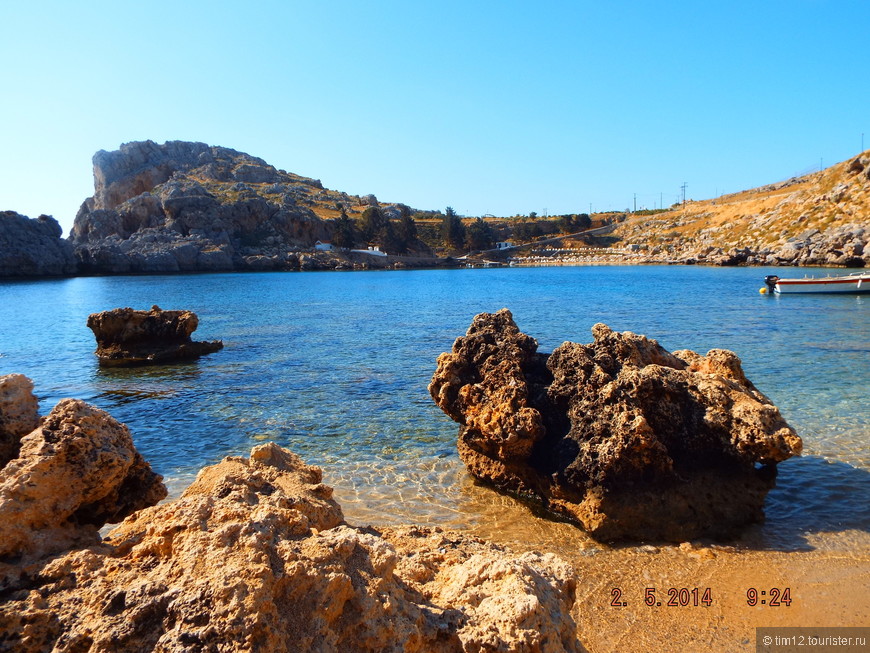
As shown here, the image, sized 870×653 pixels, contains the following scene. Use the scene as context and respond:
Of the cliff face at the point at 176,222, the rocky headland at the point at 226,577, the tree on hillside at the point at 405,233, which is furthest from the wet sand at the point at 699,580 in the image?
the tree on hillside at the point at 405,233

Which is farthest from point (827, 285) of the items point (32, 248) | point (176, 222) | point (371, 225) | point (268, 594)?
point (176, 222)

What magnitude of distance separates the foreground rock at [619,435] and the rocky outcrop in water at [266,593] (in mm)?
3443

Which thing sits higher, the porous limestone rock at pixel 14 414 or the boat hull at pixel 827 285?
the porous limestone rock at pixel 14 414

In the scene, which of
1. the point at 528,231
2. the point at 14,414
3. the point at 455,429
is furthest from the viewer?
the point at 528,231

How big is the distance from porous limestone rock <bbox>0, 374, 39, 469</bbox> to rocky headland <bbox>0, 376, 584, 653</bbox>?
40cm

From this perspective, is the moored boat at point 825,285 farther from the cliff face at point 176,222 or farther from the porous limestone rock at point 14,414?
the cliff face at point 176,222

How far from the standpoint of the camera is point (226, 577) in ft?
8.64

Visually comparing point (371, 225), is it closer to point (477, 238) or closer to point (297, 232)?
point (297, 232)

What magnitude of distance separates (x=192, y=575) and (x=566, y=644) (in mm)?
1971

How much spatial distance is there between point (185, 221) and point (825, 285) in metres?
93.8

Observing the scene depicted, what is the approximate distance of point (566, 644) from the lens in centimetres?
302

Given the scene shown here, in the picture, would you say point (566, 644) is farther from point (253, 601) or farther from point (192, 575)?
point (192, 575)

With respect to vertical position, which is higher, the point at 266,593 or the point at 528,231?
the point at 528,231

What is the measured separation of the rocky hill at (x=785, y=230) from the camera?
6228cm
